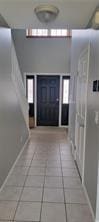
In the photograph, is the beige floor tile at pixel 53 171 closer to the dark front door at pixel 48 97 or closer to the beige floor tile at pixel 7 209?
the beige floor tile at pixel 7 209

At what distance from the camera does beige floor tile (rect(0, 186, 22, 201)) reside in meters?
2.41

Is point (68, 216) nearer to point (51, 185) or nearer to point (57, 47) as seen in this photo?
point (51, 185)

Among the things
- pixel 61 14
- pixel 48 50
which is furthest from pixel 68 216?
pixel 48 50

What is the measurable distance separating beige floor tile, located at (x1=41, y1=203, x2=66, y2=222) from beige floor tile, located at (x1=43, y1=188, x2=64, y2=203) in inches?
3.6

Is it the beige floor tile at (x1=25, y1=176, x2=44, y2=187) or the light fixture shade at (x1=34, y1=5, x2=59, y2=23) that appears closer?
the light fixture shade at (x1=34, y1=5, x2=59, y2=23)

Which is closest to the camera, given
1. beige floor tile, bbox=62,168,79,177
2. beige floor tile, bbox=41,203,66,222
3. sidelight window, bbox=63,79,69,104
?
beige floor tile, bbox=41,203,66,222

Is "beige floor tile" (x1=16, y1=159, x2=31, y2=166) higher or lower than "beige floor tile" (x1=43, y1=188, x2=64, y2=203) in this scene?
higher

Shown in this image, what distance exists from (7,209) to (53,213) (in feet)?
1.74

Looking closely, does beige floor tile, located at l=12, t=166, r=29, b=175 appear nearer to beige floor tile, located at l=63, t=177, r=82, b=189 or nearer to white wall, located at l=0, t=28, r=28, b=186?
white wall, located at l=0, t=28, r=28, b=186

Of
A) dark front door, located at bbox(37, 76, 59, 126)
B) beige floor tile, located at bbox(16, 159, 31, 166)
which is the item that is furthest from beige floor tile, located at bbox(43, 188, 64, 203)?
dark front door, located at bbox(37, 76, 59, 126)

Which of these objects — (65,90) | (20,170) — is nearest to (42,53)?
(65,90)

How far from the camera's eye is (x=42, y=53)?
7.01m

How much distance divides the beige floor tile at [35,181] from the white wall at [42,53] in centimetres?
476

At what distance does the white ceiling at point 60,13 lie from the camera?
1.91 meters
